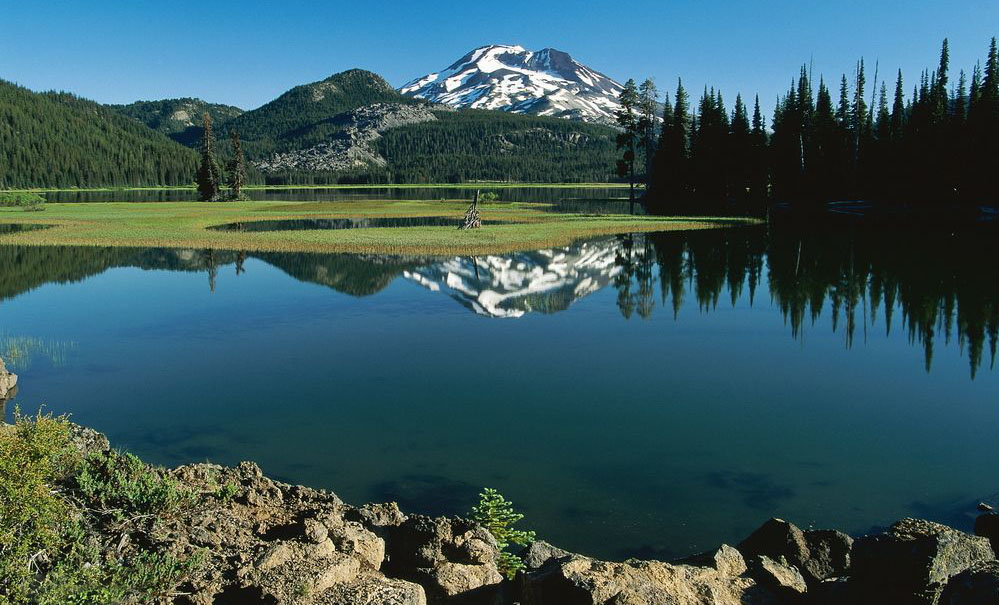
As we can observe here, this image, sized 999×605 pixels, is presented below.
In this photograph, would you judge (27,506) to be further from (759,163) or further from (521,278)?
(759,163)

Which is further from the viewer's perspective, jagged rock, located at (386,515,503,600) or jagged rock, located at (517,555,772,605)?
jagged rock, located at (386,515,503,600)

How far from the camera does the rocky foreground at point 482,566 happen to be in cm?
725

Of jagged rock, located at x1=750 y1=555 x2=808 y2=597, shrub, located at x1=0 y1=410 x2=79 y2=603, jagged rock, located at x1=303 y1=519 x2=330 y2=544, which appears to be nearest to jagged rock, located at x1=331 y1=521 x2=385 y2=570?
jagged rock, located at x1=303 y1=519 x2=330 y2=544

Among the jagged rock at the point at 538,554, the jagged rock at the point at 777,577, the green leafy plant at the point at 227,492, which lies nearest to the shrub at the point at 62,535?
the green leafy plant at the point at 227,492

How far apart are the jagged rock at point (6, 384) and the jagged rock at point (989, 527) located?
794 inches

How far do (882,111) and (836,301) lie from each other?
6859cm

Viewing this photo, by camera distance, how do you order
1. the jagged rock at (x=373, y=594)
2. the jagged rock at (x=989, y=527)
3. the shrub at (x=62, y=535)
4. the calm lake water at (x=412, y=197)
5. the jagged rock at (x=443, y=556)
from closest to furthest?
1. the shrub at (x=62, y=535)
2. the jagged rock at (x=373, y=594)
3. the jagged rock at (x=443, y=556)
4. the jagged rock at (x=989, y=527)
5. the calm lake water at (x=412, y=197)

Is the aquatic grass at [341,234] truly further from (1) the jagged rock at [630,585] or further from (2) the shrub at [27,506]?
(1) the jagged rock at [630,585]

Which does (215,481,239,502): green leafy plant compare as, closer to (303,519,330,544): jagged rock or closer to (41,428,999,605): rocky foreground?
(41,428,999,605): rocky foreground

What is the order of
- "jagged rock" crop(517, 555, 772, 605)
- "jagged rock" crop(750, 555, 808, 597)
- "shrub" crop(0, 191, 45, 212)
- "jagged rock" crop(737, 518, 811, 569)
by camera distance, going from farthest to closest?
1. "shrub" crop(0, 191, 45, 212)
2. "jagged rock" crop(737, 518, 811, 569)
3. "jagged rock" crop(750, 555, 808, 597)
4. "jagged rock" crop(517, 555, 772, 605)

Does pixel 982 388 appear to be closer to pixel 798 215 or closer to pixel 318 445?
pixel 318 445

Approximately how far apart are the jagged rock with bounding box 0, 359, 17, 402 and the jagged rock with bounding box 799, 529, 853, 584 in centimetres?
1798

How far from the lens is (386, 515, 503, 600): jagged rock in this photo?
8.17 metres

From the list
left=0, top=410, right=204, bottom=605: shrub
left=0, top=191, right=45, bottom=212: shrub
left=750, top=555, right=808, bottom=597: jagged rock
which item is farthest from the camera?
left=0, top=191, right=45, bottom=212: shrub
